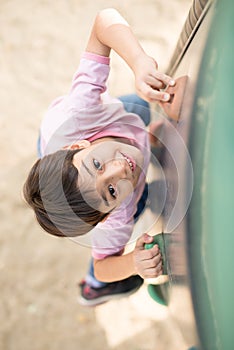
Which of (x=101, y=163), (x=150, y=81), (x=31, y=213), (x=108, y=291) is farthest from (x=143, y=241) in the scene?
(x=31, y=213)

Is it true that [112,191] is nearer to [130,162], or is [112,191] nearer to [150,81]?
[130,162]

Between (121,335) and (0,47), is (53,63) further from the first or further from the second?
(121,335)

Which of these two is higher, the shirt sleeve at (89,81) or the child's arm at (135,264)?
the shirt sleeve at (89,81)

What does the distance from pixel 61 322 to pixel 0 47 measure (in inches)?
37.3

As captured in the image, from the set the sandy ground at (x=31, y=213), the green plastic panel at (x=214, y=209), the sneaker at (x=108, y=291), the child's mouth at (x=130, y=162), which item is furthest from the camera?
the sandy ground at (x=31, y=213)

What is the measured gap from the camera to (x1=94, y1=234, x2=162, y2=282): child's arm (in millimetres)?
787

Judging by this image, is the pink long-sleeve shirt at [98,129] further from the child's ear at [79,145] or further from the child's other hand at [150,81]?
the child's other hand at [150,81]

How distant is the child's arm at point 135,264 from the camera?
2.58 feet

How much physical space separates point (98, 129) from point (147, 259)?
28cm

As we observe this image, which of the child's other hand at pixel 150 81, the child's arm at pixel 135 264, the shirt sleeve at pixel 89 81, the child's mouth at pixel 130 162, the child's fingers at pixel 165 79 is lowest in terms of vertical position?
the child's arm at pixel 135 264

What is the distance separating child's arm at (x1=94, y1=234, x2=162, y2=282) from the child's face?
9cm

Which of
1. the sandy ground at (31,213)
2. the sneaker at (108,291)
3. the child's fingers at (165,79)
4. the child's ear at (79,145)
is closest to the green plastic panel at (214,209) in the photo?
the child's fingers at (165,79)

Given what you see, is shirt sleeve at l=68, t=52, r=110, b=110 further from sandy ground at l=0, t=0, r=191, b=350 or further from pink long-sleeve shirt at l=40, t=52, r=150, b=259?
sandy ground at l=0, t=0, r=191, b=350

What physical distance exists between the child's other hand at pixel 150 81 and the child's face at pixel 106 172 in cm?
11
